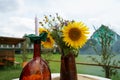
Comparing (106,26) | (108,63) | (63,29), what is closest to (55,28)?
(63,29)

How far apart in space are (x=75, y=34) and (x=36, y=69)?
224 mm

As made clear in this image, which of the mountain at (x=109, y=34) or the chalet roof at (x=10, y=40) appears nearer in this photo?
the mountain at (x=109, y=34)

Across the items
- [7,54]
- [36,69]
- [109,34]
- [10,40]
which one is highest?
[10,40]

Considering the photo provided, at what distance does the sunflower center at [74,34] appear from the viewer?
0.83 meters

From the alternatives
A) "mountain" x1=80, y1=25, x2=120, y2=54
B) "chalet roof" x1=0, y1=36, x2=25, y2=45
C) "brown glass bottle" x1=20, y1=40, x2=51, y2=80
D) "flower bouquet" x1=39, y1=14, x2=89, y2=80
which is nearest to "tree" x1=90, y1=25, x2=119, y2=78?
"mountain" x1=80, y1=25, x2=120, y2=54

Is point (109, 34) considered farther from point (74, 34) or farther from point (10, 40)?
point (10, 40)

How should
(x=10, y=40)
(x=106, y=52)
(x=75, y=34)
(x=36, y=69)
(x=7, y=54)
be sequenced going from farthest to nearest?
1. (x=10, y=40)
2. (x=7, y=54)
3. (x=106, y=52)
4. (x=75, y=34)
5. (x=36, y=69)

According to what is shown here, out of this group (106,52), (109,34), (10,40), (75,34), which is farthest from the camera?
(10,40)

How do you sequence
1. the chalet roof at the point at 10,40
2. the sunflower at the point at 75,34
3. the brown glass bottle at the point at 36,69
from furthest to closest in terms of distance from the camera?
the chalet roof at the point at 10,40 < the sunflower at the point at 75,34 < the brown glass bottle at the point at 36,69

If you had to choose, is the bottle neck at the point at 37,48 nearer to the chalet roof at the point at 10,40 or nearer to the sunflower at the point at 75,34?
the sunflower at the point at 75,34

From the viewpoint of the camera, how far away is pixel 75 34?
83cm

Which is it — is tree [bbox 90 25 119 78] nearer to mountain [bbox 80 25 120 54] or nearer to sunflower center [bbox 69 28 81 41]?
mountain [bbox 80 25 120 54]

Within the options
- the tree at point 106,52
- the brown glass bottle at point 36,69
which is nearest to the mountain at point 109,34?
the tree at point 106,52

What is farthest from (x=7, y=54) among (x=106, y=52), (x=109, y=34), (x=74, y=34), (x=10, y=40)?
(x=74, y=34)
